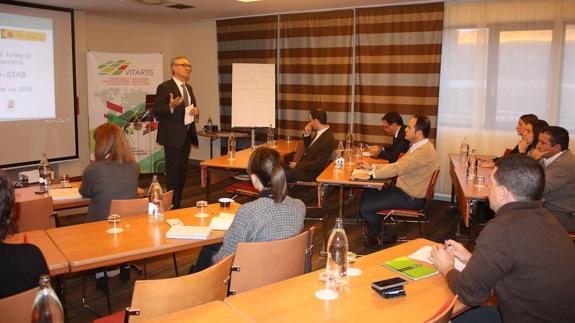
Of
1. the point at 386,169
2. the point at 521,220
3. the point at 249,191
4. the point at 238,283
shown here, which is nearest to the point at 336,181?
the point at 386,169

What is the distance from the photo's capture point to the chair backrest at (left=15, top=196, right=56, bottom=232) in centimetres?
353

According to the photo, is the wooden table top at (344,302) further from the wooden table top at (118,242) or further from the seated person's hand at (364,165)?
the seated person's hand at (364,165)

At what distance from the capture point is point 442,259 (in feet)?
7.82

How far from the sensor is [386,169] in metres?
4.72

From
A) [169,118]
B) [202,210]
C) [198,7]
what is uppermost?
[198,7]

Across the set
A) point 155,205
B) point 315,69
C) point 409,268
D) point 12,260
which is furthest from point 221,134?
point 12,260

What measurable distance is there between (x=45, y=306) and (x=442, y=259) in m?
1.73

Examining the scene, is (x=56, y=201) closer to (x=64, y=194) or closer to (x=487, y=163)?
(x=64, y=194)

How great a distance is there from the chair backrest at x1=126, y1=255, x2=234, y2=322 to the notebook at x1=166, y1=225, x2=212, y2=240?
81cm

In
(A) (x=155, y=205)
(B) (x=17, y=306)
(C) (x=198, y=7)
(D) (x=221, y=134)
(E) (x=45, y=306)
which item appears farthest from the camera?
(D) (x=221, y=134)

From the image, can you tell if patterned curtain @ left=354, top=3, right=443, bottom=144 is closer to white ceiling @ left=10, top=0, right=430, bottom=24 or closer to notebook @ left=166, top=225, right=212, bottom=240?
white ceiling @ left=10, top=0, right=430, bottom=24

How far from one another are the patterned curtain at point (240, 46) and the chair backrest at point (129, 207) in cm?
546

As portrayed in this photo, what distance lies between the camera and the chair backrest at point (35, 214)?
3529 millimetres

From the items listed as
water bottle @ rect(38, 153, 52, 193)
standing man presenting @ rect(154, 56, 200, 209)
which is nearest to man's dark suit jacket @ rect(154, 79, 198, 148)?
standing man presenting @ rect(154, 56, 200, 209)
